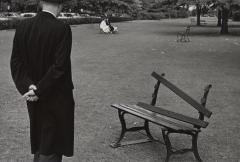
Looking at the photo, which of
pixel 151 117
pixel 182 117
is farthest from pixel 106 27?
pixel 182 117

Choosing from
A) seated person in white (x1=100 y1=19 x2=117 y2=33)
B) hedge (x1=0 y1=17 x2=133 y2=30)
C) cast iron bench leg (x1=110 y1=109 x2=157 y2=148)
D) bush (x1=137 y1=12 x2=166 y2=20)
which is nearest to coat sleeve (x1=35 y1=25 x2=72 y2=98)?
cast iron bench leg (x1=110 y1=109 x2=157 y2=148)

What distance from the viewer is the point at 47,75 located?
4156 millimetres

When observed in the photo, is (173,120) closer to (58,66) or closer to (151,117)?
(151,117)

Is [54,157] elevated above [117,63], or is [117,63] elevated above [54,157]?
[54,157]

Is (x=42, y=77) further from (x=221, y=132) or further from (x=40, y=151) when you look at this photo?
(x=221, y=132)

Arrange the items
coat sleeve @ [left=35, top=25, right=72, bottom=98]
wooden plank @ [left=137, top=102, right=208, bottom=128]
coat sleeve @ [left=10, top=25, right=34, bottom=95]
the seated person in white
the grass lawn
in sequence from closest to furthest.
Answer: coat sleeve @ [left=35, top=25, right=72, bottom=98]
coat sleeve @ [left=10, top=25, right=34, bottom=95]
wooden plank @ [left=137, top=102, right=208, bottom=128]
the grass lawn
the seated person in white

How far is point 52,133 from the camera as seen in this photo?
4.27 meters

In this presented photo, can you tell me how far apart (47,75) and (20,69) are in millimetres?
291

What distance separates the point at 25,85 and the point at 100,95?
6.31 meters

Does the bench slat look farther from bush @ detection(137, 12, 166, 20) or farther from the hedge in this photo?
bush @ detection(137, 12, 166, 20)

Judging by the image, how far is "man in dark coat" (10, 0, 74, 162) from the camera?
4137 mm

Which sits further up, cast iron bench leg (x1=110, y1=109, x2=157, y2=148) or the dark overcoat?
the dark overcoat

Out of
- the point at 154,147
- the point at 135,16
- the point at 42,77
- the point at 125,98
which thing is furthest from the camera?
the point at 135,16

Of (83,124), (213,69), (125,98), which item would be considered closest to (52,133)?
(83,124)
